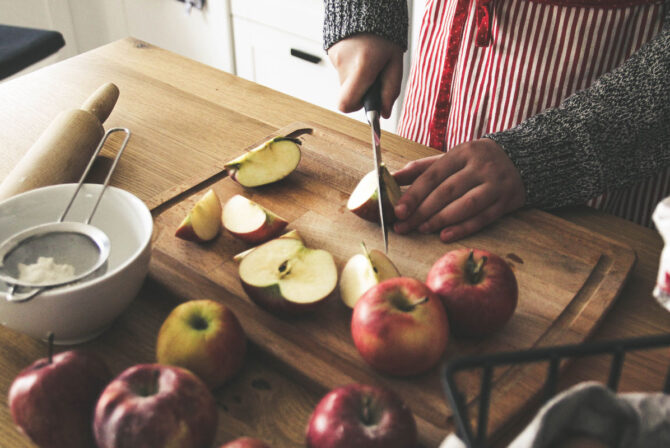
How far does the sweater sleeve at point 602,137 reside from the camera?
0.83 m

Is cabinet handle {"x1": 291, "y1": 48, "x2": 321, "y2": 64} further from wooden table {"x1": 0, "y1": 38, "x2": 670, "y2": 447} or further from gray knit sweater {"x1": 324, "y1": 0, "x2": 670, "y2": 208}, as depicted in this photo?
gray knit sweater {"x1": 324, "y1": 0, "x2": 670, "y2": 208}

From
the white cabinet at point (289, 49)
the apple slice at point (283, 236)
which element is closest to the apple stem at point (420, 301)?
the apple slice at point (283, 236)

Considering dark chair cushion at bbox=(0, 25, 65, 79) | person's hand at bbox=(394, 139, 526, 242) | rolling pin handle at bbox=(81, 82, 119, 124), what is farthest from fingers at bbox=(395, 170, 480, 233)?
dark chair cushion at bbox=(0, 25, 65, 79)

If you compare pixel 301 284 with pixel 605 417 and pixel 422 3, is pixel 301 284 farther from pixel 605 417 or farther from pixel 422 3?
pixel 422 3

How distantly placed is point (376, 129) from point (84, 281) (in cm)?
44

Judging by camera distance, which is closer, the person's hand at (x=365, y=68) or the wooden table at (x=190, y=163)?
the wooden table at (x=190, y=163)

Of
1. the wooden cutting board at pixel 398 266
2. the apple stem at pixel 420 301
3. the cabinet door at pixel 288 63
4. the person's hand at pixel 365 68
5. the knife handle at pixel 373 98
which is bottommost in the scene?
the cabinet door at pixel 288 63

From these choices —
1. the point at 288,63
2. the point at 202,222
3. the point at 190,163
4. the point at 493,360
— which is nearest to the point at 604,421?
the point at 493,360

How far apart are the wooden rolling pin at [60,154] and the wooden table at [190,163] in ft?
0.25

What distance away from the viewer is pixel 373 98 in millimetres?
923

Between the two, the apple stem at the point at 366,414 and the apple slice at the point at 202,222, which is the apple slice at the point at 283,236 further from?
the apple stem at the point at 366,414

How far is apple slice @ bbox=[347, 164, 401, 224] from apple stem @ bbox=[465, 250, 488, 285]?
20 centimetres

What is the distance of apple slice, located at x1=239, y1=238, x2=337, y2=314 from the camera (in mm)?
682

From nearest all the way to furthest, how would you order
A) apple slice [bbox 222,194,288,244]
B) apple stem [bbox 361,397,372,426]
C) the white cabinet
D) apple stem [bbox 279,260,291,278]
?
apple stem [bbox 361,397,372,426]
apple stem [bbox 279,260,291,278]
apple slice [bbox 222,194,288,244]
the white cabinet
